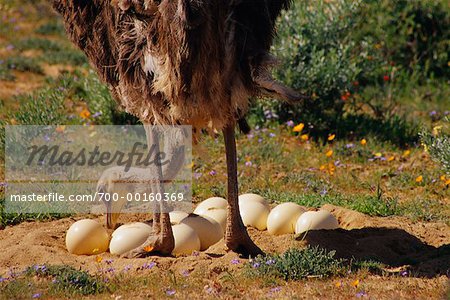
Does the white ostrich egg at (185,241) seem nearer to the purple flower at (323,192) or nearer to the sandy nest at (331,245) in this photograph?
the sandy nest at (331,245)

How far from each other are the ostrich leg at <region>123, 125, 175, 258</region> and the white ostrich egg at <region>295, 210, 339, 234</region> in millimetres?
981

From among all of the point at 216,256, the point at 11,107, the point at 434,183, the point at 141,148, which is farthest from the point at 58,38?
the point at 216,256

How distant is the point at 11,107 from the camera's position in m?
9.80

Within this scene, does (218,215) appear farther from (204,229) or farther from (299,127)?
(299,127)

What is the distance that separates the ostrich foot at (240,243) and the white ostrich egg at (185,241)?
33cm

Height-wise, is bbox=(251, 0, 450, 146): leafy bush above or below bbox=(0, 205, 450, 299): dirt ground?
above

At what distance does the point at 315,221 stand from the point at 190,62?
183 cm

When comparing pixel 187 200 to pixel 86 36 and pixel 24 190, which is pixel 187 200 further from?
pixel 86 36

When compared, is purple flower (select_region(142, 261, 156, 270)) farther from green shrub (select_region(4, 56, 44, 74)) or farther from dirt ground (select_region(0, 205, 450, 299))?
green shrub (select_region(4, 56, 44, 74))

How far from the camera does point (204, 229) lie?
6.23m

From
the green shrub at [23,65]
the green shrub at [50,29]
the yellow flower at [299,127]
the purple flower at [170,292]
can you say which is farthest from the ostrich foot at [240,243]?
the green shrub at [50,29]

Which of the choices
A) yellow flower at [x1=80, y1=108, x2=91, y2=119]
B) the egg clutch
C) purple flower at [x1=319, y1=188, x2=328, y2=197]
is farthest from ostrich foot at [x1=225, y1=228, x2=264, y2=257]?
yellow flower at [x1=80, y1=108, x2=91, y2=119]

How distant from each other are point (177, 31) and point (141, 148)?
4000 millimetres

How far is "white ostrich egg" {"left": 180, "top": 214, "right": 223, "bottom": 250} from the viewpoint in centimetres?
621
